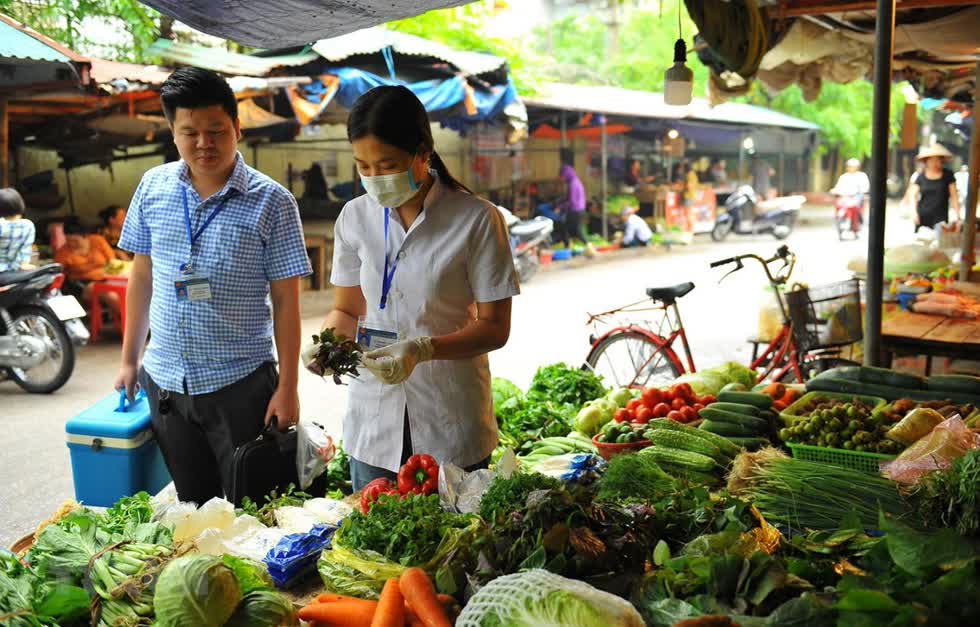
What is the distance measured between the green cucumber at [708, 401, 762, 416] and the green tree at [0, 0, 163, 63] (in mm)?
7244

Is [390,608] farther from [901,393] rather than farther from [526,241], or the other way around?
[526,241]

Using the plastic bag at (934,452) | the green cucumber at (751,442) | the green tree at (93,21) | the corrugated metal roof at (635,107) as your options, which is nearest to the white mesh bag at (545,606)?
the plastic bag at (934,452)

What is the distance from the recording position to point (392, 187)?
2.93 metres

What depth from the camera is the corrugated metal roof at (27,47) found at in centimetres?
786

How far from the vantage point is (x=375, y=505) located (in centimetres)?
266

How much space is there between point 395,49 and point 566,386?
786 cm

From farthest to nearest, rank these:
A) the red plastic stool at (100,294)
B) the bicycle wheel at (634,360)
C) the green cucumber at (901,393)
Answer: the red plastic stool at (100,294)
the bicycle wheel at (634,360)
the green cucumber at (901,393)

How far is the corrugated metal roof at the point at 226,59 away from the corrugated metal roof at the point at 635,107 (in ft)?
22.0

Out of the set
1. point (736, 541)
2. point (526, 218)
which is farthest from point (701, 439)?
point (526, 218)

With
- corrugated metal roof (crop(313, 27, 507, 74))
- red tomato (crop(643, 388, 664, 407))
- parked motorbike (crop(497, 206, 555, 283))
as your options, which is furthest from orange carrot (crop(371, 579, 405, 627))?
parked motorbike (crop(497, 206, 555, 283))

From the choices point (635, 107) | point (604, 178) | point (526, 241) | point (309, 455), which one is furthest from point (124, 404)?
point (635, 107)

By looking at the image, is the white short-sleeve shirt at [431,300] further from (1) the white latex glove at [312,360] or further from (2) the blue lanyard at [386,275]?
(1) the white latex glove at [312,360]

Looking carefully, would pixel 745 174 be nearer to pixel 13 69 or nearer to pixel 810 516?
pixel 13 69

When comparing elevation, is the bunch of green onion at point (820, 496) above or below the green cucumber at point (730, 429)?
above
